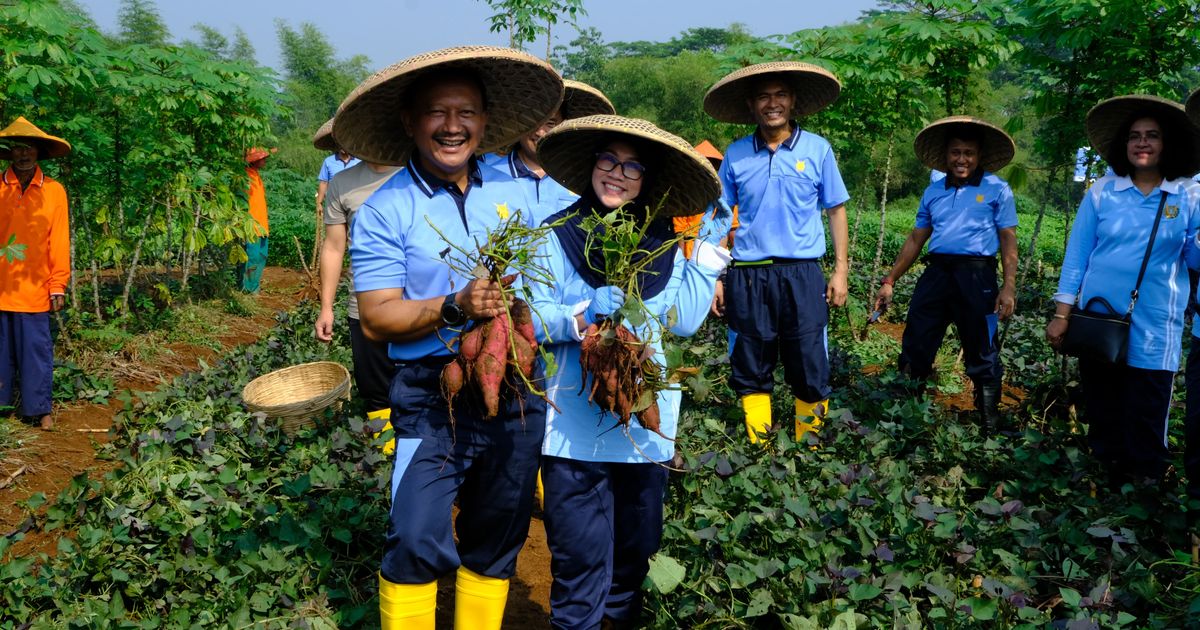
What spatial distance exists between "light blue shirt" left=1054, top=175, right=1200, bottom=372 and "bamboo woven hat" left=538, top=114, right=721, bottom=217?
2197mm

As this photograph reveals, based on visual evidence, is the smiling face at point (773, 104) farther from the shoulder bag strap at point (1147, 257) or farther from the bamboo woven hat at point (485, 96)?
the bamboo woven hat at point (485, 96)

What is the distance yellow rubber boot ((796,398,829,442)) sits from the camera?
4.48 meters

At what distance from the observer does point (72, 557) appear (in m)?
3.49

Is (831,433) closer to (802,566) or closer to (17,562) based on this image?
(802,566)

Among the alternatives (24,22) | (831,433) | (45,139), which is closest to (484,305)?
(831,433)

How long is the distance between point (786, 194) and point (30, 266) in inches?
183

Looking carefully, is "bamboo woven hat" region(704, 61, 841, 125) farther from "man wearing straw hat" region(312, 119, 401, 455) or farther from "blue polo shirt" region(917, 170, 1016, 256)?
"man wearing straw hat" region(312, 119, 401, 455)

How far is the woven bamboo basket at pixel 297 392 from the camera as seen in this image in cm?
464

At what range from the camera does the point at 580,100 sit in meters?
4.55

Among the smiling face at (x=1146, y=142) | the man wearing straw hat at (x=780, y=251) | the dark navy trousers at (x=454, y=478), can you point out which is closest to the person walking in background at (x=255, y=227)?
the man wearing straw hat at (x=780, y=251)

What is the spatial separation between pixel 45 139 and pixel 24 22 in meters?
0.80

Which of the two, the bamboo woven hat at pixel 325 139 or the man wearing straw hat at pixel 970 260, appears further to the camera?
the bamboo woven hat at pixel 325 139

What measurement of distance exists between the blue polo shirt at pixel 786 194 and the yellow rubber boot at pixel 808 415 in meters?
0.83

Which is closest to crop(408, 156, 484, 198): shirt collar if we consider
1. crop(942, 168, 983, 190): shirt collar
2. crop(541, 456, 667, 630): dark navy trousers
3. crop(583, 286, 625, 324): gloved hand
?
crop(583, 286, 625, 324): gloved hand
